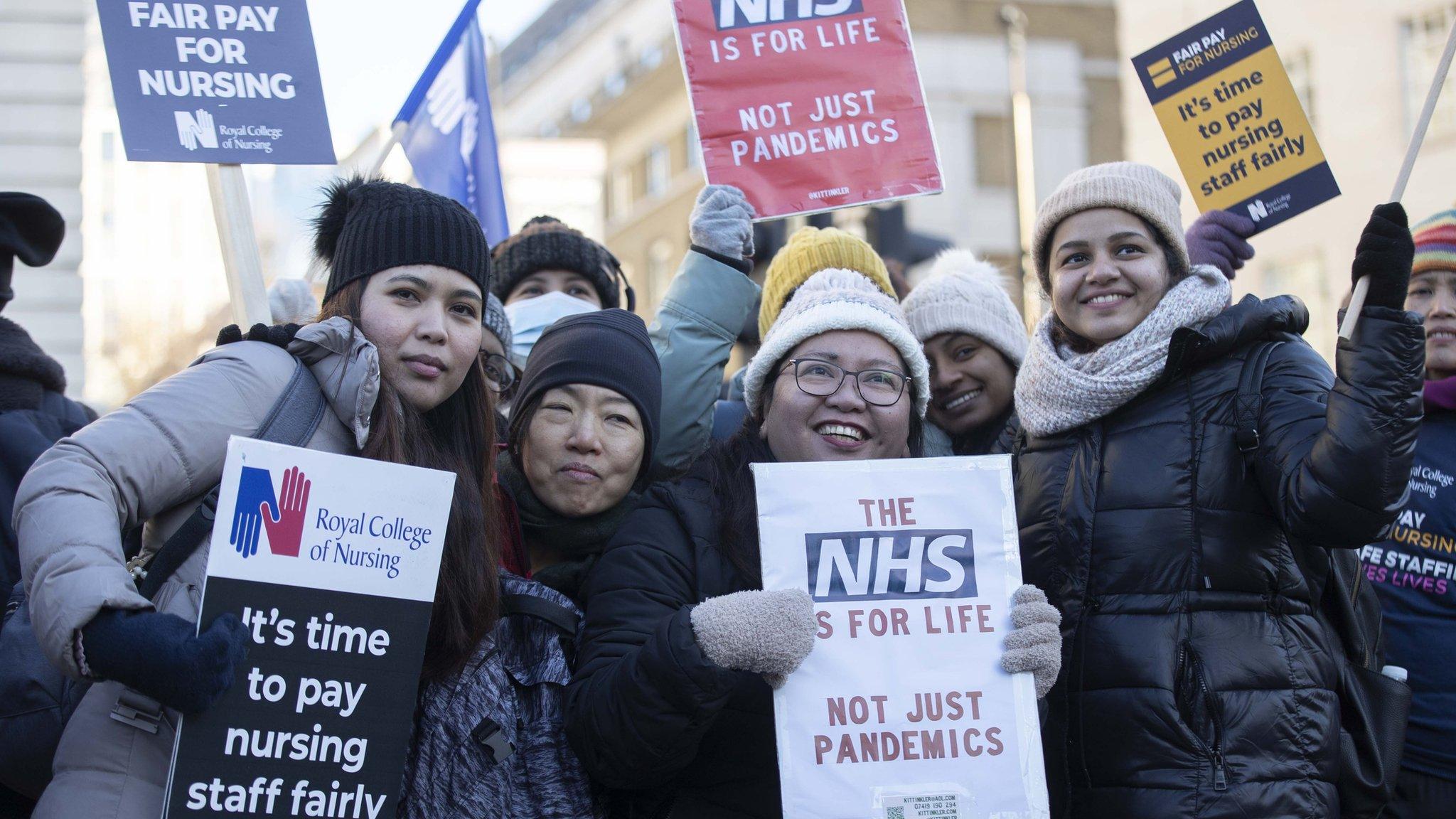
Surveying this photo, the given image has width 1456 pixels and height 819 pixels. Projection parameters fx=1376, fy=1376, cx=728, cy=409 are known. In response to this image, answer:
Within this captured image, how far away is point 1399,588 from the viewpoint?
4.18m

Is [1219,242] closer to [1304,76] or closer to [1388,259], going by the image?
[1388,259]

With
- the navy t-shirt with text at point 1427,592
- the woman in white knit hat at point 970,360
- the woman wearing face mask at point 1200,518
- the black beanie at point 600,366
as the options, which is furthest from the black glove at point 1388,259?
the black beanie at point 600,366

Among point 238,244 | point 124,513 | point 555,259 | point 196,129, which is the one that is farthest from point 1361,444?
point 196,129

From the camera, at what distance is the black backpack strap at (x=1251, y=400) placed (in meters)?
3.15

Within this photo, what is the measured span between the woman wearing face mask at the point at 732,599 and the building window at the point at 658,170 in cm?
3254

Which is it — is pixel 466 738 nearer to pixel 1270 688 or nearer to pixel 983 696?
pixel 983 696

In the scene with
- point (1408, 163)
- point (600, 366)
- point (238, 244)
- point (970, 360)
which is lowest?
point (600, 366)

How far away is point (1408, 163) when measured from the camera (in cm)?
337

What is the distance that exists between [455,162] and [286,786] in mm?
3286

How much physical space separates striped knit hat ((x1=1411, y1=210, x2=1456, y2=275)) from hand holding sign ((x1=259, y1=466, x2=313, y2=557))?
3.59 metres

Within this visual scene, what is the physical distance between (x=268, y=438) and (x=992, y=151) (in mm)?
29338

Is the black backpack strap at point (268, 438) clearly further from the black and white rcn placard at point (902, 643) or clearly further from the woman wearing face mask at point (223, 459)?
the black and white rcn placard at point (902, 643)

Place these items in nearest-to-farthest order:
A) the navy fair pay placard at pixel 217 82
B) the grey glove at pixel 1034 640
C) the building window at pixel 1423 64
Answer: the grey glove at pixel 1034 640, the navy fair pay placard at pixel 217 82, the building window at pixel 1423 64

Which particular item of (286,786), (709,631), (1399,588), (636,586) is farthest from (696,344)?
(1399,588)
